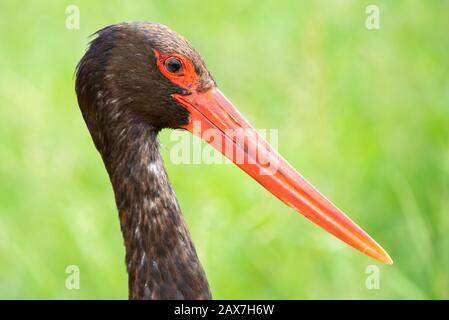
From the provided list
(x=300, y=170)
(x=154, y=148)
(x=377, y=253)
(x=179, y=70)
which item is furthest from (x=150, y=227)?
(x=300, y=170)

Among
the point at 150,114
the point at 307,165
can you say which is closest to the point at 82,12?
the point at 307,165

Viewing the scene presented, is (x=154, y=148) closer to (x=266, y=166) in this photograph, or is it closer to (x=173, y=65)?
(x=173, y=65)

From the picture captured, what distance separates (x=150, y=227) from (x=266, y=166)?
1.87 ft

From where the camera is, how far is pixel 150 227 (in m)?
4.31

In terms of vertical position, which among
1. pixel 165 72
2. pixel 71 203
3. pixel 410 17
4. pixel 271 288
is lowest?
pixel 271 288

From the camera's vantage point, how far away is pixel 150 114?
175 inches

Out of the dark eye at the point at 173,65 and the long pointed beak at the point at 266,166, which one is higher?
the dark eye at the point at 173,65

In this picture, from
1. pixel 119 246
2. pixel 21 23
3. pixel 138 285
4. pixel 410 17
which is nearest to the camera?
pixel 138 285

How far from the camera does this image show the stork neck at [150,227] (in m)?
4.28

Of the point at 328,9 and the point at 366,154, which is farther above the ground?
the point at 328,9

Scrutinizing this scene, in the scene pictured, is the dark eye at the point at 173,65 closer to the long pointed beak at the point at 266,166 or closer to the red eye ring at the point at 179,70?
the red eye ring at the point at 179,70

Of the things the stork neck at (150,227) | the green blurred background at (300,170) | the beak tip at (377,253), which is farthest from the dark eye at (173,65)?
the green blurred background at (300,170)

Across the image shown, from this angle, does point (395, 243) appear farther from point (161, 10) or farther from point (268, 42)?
point (161, 10)

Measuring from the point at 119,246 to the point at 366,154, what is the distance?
1.73 metres
